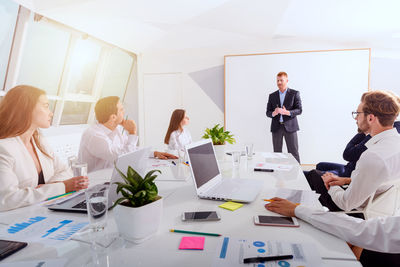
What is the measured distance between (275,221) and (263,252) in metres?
0.26

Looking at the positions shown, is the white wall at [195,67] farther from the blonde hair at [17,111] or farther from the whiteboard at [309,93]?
the blonde hair at [17,111]

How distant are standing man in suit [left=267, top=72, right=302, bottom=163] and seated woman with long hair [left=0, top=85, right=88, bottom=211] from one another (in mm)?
3389

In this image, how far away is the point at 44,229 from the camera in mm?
1046

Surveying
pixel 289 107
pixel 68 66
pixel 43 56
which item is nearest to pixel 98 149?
pixel 43 56

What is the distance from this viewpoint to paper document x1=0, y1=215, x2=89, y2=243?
97cm

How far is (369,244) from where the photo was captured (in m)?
0.94

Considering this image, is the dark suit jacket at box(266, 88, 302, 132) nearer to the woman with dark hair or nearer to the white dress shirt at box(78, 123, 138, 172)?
the woman with dark hair

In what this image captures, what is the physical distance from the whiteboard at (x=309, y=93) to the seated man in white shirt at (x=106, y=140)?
2.90 meters

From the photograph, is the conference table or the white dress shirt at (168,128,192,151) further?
the white dress shirt at (168,128,192,151)

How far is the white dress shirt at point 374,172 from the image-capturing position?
57.6 inches

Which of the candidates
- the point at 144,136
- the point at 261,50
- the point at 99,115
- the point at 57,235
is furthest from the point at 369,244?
the point at 144,136

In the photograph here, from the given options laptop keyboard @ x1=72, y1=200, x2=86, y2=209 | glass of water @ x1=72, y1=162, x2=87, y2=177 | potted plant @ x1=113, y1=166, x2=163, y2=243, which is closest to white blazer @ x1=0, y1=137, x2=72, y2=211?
glass of water @ x1=72, y1=162, x2=87, y2=177

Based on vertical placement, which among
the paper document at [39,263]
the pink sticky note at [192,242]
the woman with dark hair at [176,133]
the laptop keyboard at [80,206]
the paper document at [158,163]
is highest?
the woman with dark hair at [176,133]

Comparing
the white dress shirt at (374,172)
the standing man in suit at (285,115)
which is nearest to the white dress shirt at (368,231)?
the white dress shirt at (374,172)
